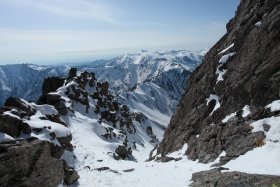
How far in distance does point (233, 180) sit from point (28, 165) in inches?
564

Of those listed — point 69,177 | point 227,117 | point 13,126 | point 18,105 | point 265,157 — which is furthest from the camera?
point 18,105

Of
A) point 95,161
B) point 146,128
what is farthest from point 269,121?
point 146,128

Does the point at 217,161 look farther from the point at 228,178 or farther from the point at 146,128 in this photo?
the point at 146,128

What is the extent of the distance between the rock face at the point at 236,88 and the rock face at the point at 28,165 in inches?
642

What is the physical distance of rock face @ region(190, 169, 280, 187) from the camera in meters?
20.1

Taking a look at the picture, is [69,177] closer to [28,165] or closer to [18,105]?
[28,165]

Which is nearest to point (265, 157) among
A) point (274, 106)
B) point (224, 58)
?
point (274, 106)

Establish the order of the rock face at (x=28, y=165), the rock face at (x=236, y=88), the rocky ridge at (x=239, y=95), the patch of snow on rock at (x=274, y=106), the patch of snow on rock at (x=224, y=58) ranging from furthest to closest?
the patch of snow on rock at (x=224, y=58) → the rock face at (x=236, y=88) → the patch of snow on rock at (x=274, y=106) → the rocky ridge at (x=239, y=95) → the rock face at (x=28, y=165)

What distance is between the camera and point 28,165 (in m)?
23.1

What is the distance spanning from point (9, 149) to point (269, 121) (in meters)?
22.8

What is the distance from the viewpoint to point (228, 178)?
871 inches

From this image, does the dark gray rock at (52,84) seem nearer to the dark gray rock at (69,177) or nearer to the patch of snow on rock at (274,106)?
the dark gray rock at (69,177)

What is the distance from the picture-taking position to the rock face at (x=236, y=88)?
33.6 metres

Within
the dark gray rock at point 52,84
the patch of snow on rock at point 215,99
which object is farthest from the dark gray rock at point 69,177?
the dark gray rock at point 52,84
